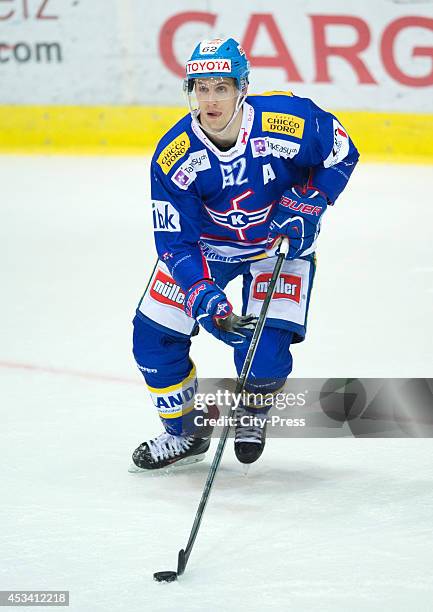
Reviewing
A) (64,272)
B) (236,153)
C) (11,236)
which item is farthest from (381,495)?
(11,236)

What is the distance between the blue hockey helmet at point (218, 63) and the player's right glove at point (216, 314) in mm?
543

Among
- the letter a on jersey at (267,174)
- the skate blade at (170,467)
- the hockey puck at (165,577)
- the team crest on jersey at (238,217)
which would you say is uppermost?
the letter a on jersey at (267,174)

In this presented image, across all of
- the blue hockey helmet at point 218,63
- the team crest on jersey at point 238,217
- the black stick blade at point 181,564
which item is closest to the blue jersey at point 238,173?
the team crest on jersey at point 238,217

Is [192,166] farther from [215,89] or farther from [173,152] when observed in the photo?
[215,89]

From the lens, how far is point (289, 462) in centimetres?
340

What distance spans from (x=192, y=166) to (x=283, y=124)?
0.91 ft

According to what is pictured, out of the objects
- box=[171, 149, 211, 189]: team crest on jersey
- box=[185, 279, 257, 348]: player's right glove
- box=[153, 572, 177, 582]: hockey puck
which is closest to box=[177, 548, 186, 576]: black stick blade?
box=[153, 572, 177, 582]: hockey puck

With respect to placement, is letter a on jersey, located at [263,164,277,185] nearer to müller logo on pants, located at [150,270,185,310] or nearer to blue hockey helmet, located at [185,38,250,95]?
blue hockey helmet, located at [185,38,250,95]

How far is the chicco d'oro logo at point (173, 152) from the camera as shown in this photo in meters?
3.09

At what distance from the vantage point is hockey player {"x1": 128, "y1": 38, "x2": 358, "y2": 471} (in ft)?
10.00

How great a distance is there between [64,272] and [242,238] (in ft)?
7.91

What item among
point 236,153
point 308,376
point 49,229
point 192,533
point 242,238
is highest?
point 236,153

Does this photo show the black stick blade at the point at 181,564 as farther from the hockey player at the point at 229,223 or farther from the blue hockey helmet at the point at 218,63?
the blue hockey helmet at the point at 218,63

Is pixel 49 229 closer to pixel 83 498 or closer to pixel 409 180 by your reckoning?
pixel 409 180
